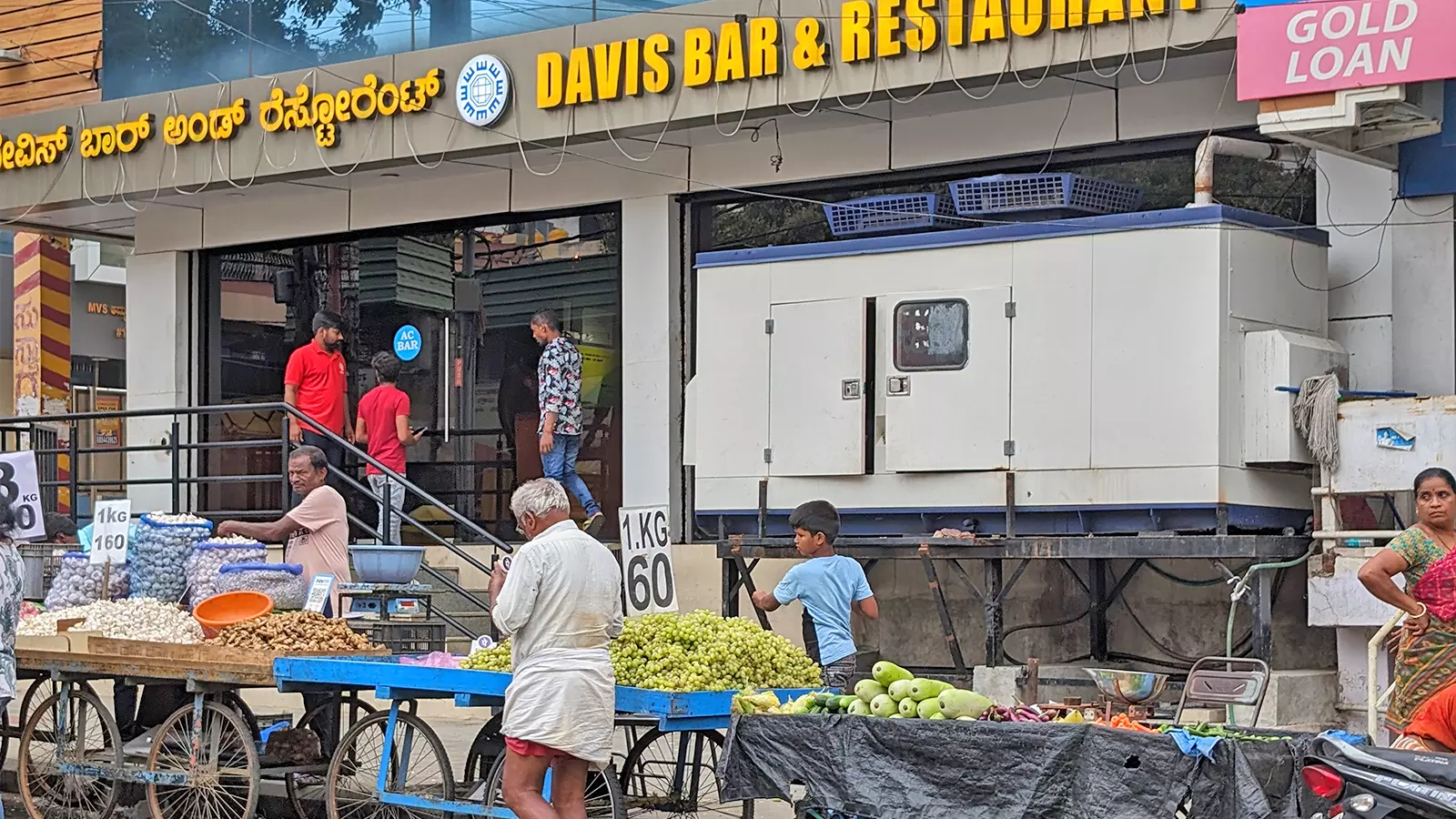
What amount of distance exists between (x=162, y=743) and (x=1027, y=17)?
7042 millimetres

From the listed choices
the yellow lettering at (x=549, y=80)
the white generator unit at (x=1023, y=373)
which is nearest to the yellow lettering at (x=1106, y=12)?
the white generator unit at (x=1023, y=373)

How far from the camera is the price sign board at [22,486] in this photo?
1188 cm

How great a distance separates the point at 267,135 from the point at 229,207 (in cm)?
268

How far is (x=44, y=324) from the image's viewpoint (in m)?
21.8

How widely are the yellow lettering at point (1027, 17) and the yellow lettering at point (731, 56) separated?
2152mm

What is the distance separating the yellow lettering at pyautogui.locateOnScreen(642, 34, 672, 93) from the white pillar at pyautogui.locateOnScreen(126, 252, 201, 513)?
7.16 m

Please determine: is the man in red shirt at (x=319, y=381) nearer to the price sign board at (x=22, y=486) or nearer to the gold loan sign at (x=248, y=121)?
the gold loan sign at (x=248, y=121)

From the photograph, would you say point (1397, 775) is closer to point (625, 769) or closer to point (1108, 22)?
point (625, 769)

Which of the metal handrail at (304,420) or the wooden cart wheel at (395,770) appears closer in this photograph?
the wooden cart wheel at (395,770)

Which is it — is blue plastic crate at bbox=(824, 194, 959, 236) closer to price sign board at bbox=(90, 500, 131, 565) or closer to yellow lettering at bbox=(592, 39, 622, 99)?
yellow lettering at bbox=(592, 39, 622, 99)

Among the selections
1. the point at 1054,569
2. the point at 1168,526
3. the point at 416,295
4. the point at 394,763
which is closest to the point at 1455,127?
the point at 1168,526

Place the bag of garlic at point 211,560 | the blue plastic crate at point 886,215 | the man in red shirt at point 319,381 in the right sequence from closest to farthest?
1. the bag of garlic at point 211,560
2. the blue plastic crate at point 886,215
3. the man in red shirt at point 319,381

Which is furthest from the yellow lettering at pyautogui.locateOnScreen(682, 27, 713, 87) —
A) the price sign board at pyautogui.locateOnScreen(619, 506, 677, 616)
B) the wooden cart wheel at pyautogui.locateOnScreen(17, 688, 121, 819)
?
the wooden cart wheel at pyautogui.locateOnScreen(17, 688, 121, 819)

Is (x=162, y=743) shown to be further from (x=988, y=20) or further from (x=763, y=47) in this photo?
(x=988, y=20)
